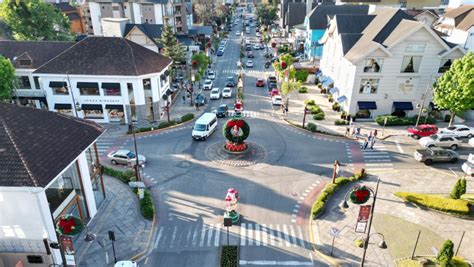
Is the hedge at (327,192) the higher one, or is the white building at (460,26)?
the white building at (460,26)

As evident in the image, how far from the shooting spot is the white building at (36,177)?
21062 millimetres

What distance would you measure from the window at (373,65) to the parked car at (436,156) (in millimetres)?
15669

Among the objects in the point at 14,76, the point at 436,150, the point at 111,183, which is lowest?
the point at 111,183

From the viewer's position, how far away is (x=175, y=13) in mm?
100812

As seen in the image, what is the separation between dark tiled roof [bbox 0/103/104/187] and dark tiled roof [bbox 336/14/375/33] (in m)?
50.4

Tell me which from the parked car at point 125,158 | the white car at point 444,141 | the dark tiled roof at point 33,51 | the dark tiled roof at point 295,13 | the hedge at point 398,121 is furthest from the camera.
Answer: the dark tiled roof at point 295,13

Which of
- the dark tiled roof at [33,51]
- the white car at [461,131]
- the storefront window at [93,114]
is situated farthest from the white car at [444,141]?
the dark tiled roof at [33,51]

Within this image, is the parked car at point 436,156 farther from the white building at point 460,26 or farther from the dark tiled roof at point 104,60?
the white building at point 460,26

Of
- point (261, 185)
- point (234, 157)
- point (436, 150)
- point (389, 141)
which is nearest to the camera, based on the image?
point (261, 185)

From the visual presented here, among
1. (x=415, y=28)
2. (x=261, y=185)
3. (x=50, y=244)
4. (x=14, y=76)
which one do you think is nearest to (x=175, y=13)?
(x=14, y=76)

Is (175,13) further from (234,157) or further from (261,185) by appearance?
(261,185)

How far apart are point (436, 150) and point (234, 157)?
2364 cm

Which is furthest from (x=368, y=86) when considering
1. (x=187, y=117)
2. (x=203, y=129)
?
(x=187, y=117)

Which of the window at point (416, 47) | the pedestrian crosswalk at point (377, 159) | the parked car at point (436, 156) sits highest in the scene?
the window at point (416, 47)
